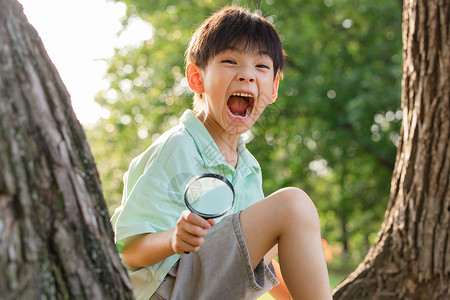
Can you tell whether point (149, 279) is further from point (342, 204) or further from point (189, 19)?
point (342, 204)

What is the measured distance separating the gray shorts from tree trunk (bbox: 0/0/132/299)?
658mm

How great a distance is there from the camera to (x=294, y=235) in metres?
1.89

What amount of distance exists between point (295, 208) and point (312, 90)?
369 inches

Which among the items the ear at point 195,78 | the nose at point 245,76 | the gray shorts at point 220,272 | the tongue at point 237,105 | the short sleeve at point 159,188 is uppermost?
the ear at point 195,78

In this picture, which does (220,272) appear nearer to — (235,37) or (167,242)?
(167,242)

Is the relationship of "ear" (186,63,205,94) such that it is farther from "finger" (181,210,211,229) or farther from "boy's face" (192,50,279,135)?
"finger" (181,210,211,229)

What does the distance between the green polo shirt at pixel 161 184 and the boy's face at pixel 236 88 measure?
0.15m

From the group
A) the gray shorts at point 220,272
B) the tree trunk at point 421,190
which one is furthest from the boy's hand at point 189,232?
the tree trunk at point 421,190

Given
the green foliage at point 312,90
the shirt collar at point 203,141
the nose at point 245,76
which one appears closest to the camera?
the shirt collar at point 203,141

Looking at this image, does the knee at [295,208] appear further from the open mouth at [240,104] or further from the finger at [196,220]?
the open mouth at [240,104]

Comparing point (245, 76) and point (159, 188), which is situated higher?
point (245, 76)

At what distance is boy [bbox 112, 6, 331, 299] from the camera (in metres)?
1.89

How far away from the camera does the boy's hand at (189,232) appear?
5.31 ft

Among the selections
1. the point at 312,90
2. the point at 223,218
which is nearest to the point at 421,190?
the point at 223,218
